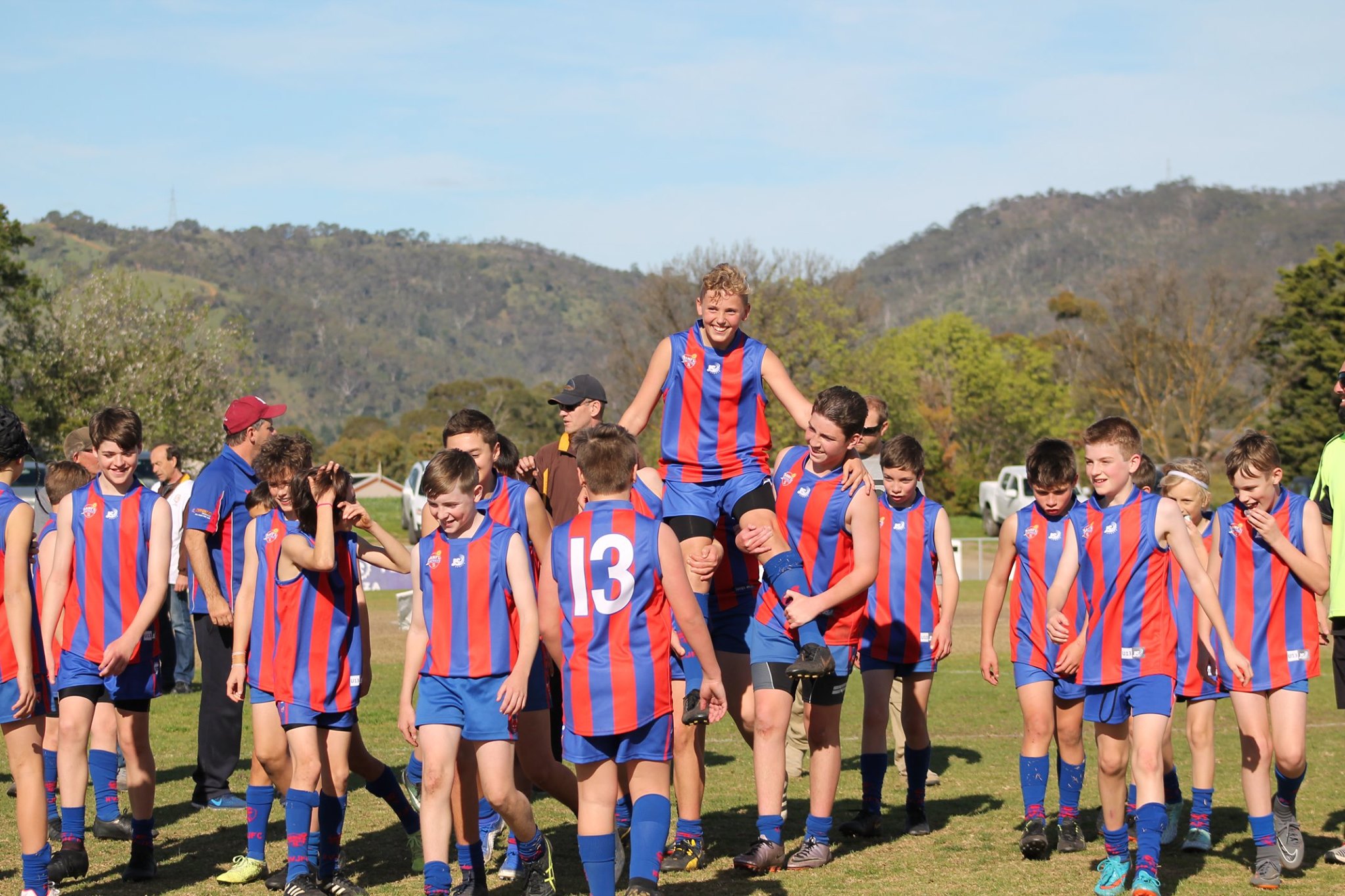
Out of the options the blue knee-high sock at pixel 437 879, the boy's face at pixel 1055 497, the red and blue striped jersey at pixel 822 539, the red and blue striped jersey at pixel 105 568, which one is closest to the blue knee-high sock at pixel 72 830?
the red and blue striped jersey at pixel 105 568

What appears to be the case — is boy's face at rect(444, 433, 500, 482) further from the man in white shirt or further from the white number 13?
the man in white shirt

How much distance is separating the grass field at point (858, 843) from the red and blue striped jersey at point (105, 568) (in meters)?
1.17

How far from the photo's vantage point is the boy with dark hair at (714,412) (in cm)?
646

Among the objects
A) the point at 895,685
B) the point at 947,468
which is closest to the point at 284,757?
the point at 895,685

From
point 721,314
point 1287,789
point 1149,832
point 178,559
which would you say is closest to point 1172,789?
point 1287,789

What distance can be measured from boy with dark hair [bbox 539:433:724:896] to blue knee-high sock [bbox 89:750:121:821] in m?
3.18

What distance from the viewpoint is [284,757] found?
6.15 meters

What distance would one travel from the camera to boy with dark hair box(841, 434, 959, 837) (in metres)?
7.36

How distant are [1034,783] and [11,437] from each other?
16.9 feet

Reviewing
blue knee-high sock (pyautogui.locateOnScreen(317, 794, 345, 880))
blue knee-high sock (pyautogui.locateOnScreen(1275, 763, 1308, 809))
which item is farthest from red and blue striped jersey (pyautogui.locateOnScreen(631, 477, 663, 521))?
blue knee-high sock (pyautogui.locateOnScreen(1275, 763, 1308, 809))

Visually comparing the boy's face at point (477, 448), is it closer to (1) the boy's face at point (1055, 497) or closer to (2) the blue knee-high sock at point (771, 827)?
(2) the blue knee-high sock at point (771, 827)

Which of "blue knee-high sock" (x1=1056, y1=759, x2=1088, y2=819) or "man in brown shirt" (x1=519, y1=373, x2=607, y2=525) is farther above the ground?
"man in brown shirt" (x1=519, y1=373, x2=607, y2=525)

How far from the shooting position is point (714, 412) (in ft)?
21.7

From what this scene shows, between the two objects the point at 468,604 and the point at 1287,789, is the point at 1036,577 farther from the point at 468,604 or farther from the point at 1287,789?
the point at 468,604
